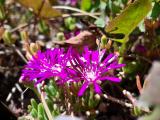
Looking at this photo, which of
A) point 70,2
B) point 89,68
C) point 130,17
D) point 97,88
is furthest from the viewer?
point 70,2

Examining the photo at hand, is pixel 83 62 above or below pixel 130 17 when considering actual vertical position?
below

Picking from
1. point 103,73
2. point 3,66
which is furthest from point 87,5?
point 103,73

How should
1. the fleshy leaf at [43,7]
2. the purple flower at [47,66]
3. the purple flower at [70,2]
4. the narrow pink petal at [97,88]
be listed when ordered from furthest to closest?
1. the purple flower at [70,2]
2. the fleshy leaf at [43,7]
3. the purple flower at [47,66]
4. the narrow pink petal at [97,88]

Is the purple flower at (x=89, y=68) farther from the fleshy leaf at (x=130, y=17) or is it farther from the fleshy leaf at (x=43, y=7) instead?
the fleshy leaf at (x=43, y=7)

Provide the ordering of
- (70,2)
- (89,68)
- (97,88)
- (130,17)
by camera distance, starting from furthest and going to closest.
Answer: (70,2)
(130,17)
(89,68)
(97,88)

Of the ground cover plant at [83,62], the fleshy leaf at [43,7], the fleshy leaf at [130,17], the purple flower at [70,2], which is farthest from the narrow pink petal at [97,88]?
the purple flower at [70,2]

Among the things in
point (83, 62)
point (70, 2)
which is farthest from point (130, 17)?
point (70, 2)

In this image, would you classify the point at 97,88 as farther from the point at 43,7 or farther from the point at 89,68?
the point at 43,7

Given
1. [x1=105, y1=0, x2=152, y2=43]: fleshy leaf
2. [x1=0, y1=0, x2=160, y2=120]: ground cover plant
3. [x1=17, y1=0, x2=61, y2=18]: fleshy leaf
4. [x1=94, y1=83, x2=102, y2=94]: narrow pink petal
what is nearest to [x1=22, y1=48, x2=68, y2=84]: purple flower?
[x1=0, y1=0, x2=160, y2=120]: ground cover plant
